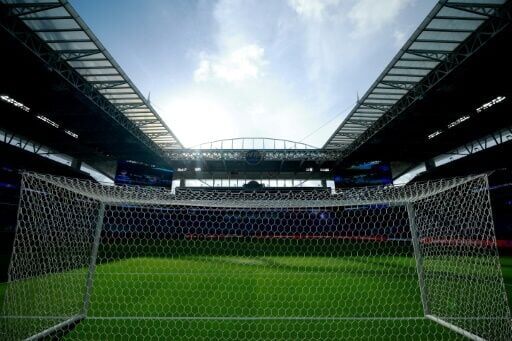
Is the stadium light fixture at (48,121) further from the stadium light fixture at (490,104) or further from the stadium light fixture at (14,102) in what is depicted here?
the stadium light fixture at (490,104)

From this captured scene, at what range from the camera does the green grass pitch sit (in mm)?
3104

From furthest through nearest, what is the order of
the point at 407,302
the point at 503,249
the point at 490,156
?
1. the point at 490,156
2. the point at 503,249
3. the point at 407,302

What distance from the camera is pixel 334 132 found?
18.2 meters

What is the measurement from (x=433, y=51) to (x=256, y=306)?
10329 mm

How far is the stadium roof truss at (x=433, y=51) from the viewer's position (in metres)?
7.32

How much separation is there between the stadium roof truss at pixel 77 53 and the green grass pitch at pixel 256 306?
7458 mm

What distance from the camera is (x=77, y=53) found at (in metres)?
9.46

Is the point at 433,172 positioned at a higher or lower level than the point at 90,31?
lower

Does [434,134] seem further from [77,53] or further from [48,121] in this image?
[48,121]

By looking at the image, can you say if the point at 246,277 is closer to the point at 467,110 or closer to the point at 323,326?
the point at 323,326

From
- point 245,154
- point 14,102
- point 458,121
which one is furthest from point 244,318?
point 245,154

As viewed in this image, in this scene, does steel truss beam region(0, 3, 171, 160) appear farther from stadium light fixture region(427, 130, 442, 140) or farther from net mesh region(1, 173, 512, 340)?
stadium light fixture region(427, 130, 442, 140)

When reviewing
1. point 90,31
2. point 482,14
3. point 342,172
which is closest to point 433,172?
point 342,172

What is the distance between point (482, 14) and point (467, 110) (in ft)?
27.7
